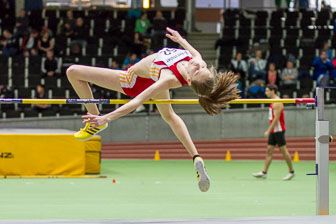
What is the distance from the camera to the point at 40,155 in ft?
39.1

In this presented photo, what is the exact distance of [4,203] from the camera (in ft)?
28.2

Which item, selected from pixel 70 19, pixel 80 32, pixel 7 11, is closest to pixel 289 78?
pixel 80 32

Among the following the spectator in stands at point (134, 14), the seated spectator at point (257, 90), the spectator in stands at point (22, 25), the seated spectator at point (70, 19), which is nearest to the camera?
the seated spectator at point (257, 90)

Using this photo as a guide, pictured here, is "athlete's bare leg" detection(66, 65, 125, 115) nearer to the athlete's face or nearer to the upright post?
the athlete's face

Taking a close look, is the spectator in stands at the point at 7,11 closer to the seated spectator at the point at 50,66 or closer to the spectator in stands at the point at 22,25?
the spectator in stands at the point at 22,25

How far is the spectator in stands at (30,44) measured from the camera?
1914cm

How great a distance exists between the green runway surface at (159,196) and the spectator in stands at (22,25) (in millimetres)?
7855

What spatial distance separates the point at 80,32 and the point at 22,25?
1.75 meters

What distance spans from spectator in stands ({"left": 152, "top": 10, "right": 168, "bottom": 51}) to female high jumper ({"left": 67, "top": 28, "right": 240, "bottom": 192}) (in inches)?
502

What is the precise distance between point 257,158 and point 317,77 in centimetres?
303

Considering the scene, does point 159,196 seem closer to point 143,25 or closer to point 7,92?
point 7,92

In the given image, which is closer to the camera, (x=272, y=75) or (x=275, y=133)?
(x=275, y=133)

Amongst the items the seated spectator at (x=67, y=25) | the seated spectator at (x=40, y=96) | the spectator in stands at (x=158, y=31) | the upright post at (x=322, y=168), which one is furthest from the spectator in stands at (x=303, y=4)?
the upright post at (x=322, y=168)

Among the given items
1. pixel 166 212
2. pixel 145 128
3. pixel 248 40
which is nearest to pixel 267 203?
pixel 166 212
